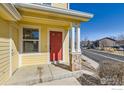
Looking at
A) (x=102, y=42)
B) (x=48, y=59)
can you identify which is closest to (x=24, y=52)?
(x=48, y=59)

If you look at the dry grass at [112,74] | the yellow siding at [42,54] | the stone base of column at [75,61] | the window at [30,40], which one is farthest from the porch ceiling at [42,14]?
the dry grass at [112,74]

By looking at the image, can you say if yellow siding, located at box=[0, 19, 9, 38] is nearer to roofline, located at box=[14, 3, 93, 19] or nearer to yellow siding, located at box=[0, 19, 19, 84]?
yellow siding, located at box=[0, 19, 19, 84]

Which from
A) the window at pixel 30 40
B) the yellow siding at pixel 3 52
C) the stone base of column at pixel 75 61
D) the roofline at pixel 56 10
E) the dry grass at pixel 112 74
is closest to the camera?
the yellow siding at pixel 3 52

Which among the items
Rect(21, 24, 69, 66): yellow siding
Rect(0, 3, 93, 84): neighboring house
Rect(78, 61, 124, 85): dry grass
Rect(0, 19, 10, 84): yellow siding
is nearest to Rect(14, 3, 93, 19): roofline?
Rect(0, 3, 93, 84): neighboring house

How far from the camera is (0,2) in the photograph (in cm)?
287

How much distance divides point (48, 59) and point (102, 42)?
64.8 m

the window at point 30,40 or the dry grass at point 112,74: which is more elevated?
the window at point 30,40

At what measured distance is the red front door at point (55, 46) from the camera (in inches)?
305

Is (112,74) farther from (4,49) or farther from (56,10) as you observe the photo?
(4,49)

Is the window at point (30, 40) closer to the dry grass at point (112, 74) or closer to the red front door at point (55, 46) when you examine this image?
the red front door at point (55, 46)

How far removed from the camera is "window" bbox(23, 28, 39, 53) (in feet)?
22.3

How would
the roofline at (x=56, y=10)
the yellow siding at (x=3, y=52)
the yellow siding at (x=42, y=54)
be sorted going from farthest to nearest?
the yellow siding at (x=42, y=54), the roofline at (x=56, y=10), the yellow siding at (x=3, y=52)
